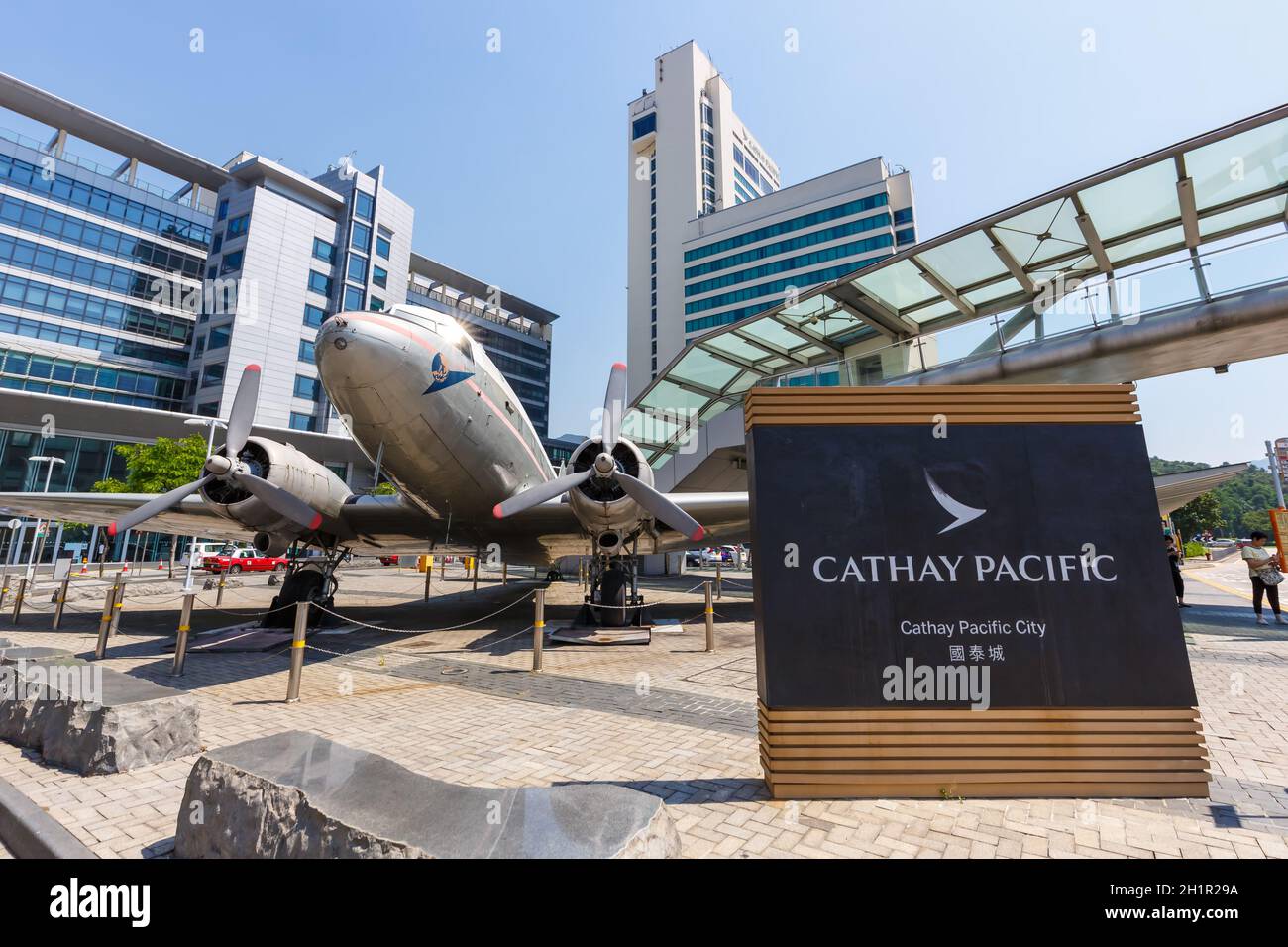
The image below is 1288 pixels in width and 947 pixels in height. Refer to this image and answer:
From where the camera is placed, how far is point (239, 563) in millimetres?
34938

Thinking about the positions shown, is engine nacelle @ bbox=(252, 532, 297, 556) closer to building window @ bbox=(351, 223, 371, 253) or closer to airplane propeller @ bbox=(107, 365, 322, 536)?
airplane propeller @ bbox=(107, 365, 322, 536)

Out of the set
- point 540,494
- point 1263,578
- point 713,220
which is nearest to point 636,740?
point 540,494

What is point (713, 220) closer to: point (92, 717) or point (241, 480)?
point (241, 480)

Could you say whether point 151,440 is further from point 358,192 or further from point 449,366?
point 449,366

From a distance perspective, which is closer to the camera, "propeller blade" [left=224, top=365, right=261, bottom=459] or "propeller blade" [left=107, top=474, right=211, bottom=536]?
"propeller blade" [left=107, top=474, right=211, bottom=536]

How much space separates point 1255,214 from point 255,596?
3724cm

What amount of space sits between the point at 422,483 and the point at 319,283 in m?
58.5

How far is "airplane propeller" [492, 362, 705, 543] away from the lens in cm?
1106

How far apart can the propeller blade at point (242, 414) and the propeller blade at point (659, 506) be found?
340 inches

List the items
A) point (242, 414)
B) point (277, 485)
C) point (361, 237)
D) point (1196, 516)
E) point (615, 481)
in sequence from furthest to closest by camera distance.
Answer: point (1196, 516) < point (361, 237) < point (277, 485) < point (615, 481) < point (242, 414)

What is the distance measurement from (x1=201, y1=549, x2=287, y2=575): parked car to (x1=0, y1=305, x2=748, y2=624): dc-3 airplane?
18786 millimetres

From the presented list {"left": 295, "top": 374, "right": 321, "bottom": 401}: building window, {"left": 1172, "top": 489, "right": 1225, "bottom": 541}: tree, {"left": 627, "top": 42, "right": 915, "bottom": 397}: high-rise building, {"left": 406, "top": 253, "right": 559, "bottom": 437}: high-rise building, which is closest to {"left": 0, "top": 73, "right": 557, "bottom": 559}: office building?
{"left": 295, "top": 374, "right": 321, "bottom": 401}: building window
